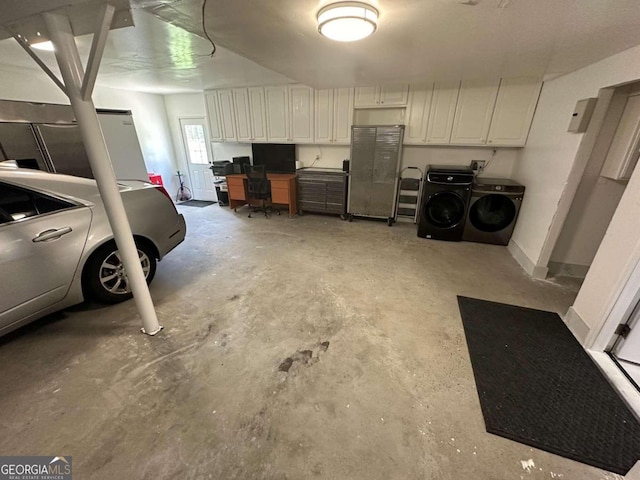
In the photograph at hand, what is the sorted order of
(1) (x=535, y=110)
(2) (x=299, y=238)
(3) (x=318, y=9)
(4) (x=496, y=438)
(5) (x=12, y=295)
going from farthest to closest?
(2) (x=299, y=238) < (1) (x=535, y=110) < (5) (x=12, y=295) < (3) (x=318, y=9) < (4) (x=496, y=438)

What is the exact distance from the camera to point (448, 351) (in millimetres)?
1905

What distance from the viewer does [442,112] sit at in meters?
3.94

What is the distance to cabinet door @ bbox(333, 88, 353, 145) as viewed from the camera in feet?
14.1

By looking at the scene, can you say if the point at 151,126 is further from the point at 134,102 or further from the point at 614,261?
the point at 614,261

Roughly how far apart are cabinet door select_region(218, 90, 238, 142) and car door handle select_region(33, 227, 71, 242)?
157 inches

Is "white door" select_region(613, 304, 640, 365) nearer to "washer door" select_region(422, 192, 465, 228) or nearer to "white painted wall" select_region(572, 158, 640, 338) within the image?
"white painted wall" select_region(572, 158, 640, 338)

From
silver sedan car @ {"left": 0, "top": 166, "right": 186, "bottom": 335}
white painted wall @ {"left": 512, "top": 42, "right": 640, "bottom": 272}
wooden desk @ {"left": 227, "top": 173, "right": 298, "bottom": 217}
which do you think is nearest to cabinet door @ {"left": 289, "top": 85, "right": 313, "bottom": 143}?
wooden desk @ {"left": 227, "top": 173, "right": 298, "bottom": 217}

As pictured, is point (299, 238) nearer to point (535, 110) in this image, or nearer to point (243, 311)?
point (243, 311)

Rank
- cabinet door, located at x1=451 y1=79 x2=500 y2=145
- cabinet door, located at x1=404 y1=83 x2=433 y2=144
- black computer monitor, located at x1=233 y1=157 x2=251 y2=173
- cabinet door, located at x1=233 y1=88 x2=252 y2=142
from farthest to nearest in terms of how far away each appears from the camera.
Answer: black computer monitor, located at x1=233 y1=157 x2=251 y2=173 < cabinet door, located at x1=233 y1=88 x2=252 y2=142 < cabinet door, located at x1=404 y1=83 x2=433 y2=144 < cabinet door, located at x1=451 y1=79 x2=500 y2=145

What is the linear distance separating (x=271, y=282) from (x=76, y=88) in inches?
81.7

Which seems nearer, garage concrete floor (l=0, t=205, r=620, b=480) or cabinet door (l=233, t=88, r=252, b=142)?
garage concrete floor (l=0, t=205, r=620, b=480)

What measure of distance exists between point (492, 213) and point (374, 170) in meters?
1.89

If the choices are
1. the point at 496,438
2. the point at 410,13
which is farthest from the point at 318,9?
the point at 496,438

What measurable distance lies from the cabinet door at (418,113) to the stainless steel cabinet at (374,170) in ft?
0.89
